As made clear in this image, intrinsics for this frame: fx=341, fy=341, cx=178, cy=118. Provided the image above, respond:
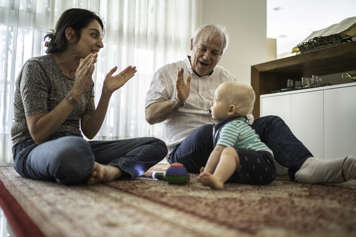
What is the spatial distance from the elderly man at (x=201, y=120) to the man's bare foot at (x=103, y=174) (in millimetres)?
404

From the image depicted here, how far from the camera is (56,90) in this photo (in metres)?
1.39

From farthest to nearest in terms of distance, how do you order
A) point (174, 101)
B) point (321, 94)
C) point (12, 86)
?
point (12, 86) → point (321, 94) → point (174, 101)

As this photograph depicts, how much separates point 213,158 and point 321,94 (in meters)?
1.29

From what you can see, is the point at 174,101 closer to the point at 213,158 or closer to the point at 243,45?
the point at 213,158

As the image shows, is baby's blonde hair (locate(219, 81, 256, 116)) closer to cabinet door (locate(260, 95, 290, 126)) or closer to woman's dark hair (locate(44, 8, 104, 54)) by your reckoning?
woman's dark hair (locate(44, 8, 104, 54))

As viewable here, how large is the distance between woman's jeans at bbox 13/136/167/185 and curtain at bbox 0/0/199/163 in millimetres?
1389

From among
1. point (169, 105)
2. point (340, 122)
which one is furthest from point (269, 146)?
point (340, 122)

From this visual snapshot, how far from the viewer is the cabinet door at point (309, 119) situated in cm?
220

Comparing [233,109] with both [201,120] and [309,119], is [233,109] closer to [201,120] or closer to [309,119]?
[201,120]

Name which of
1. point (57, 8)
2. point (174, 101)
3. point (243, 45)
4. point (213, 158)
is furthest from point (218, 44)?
point (243, 45)

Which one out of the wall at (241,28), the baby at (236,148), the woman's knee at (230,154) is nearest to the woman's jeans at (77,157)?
the baby at (236,148)

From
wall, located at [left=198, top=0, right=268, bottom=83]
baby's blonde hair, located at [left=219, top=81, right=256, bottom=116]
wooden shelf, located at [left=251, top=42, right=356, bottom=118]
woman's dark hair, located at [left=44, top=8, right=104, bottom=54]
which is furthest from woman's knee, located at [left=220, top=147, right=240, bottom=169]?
wall, located at [left=198, top=0, right=268, bottom=83]

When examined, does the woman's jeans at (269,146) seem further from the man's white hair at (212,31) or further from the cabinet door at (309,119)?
the cabinet door at (309,119)

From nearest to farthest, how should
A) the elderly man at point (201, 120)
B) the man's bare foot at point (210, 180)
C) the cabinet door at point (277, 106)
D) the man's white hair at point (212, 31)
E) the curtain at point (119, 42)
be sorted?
the man's bare foot at point (210, 180)
the elderly man at point (201, 120)
the man's white hair at point (212, 31)
the cabinet door at point (277, 106)
the curtain at point (119, 42)
